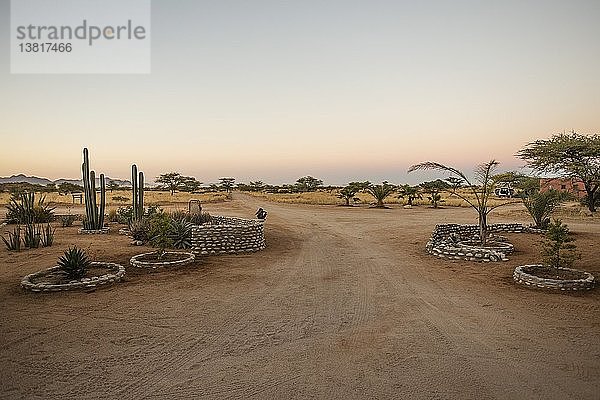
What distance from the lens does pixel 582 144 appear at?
14.8 m

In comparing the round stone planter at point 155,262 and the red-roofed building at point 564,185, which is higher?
the red-roofed building at point 564,185

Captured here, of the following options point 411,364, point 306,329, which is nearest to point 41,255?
point 306,329

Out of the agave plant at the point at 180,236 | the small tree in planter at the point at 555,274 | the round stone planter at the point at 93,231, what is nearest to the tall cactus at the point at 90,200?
the round stone planter at the point at 93,231

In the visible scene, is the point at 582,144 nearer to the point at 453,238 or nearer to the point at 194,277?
the point at 453,238

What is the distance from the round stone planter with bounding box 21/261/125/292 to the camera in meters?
9.84

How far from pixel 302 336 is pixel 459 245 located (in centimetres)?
981

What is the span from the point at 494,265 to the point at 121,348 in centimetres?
1048

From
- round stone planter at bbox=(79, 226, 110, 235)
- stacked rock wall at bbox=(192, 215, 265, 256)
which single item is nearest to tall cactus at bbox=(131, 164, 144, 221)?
round stone planter at bbox=(79, 226, 110, 235)

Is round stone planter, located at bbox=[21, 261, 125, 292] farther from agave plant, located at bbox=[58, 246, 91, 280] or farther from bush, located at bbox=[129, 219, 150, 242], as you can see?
bush, located at bbox=[129, 219, 150, 242]

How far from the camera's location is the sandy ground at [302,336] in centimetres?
545

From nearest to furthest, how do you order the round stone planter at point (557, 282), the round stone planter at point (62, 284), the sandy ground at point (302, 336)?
1. the sandy ground at point (302, 336)
2. the round stone planter at point (62, 284)
3. the round stone planter at point (557, 282)

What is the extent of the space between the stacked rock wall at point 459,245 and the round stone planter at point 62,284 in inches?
379

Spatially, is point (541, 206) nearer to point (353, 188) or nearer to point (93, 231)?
point (93, 231)

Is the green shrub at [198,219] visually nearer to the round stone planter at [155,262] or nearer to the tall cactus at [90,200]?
the tall cactus at [90,200]
